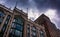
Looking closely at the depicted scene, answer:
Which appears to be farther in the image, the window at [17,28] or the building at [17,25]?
the window at [17,28]

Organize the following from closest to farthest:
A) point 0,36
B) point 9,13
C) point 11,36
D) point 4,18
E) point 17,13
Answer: point 0,36 < point 11,36 < point 4,18 < point 9,13 < point 17,13

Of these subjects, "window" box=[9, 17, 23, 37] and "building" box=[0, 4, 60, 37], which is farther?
"window" box=[9, 17, 23, 37]

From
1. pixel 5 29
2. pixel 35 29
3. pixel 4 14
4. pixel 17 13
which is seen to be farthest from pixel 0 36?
pixel 35 29

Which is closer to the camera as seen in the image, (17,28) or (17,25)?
(17,28)

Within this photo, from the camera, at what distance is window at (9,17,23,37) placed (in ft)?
75.6

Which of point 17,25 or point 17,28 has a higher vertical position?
point 17,25

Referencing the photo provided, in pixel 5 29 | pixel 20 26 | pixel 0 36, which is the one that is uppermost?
pixel 20 26

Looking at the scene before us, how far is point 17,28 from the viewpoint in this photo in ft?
81.5

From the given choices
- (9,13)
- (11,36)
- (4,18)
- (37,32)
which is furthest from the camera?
(37,32)

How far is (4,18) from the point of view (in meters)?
23.9

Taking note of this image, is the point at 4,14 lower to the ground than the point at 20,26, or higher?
higher

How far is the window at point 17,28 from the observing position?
907 inches

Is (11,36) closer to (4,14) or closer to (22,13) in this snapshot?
(4,14)

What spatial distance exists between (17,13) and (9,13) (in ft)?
10.1
